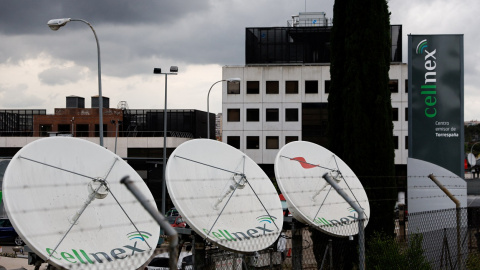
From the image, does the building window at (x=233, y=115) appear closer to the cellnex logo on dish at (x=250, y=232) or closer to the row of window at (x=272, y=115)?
the row of window at (x=272, y=115)

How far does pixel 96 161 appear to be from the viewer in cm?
960

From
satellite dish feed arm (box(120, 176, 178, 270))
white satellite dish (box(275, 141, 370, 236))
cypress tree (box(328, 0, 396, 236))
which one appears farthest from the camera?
cypress tree (box(328, 0, 396, 236))

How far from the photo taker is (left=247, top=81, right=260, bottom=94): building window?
55.6m

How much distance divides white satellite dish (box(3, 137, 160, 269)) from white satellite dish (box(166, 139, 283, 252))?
66cm

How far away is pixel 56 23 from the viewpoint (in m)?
20.4

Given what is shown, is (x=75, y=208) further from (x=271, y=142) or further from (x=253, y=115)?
(x=253, y=115)

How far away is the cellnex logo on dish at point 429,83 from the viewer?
792 inches

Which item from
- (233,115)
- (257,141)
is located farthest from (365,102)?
(233,115)

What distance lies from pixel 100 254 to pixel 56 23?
13338 mm

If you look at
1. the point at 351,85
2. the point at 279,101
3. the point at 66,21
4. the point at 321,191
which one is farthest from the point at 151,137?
the point at 321,191

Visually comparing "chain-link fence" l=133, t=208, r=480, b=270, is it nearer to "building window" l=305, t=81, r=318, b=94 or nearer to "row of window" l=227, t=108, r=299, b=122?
"building window" l=305, t=81, r=318, b=94

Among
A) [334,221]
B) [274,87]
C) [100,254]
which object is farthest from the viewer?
[274,87]

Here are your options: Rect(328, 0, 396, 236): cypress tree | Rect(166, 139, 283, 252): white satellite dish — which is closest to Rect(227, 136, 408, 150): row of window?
Rect(328, 0, 396, 236): cypress tree

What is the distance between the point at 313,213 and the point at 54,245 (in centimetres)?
520
